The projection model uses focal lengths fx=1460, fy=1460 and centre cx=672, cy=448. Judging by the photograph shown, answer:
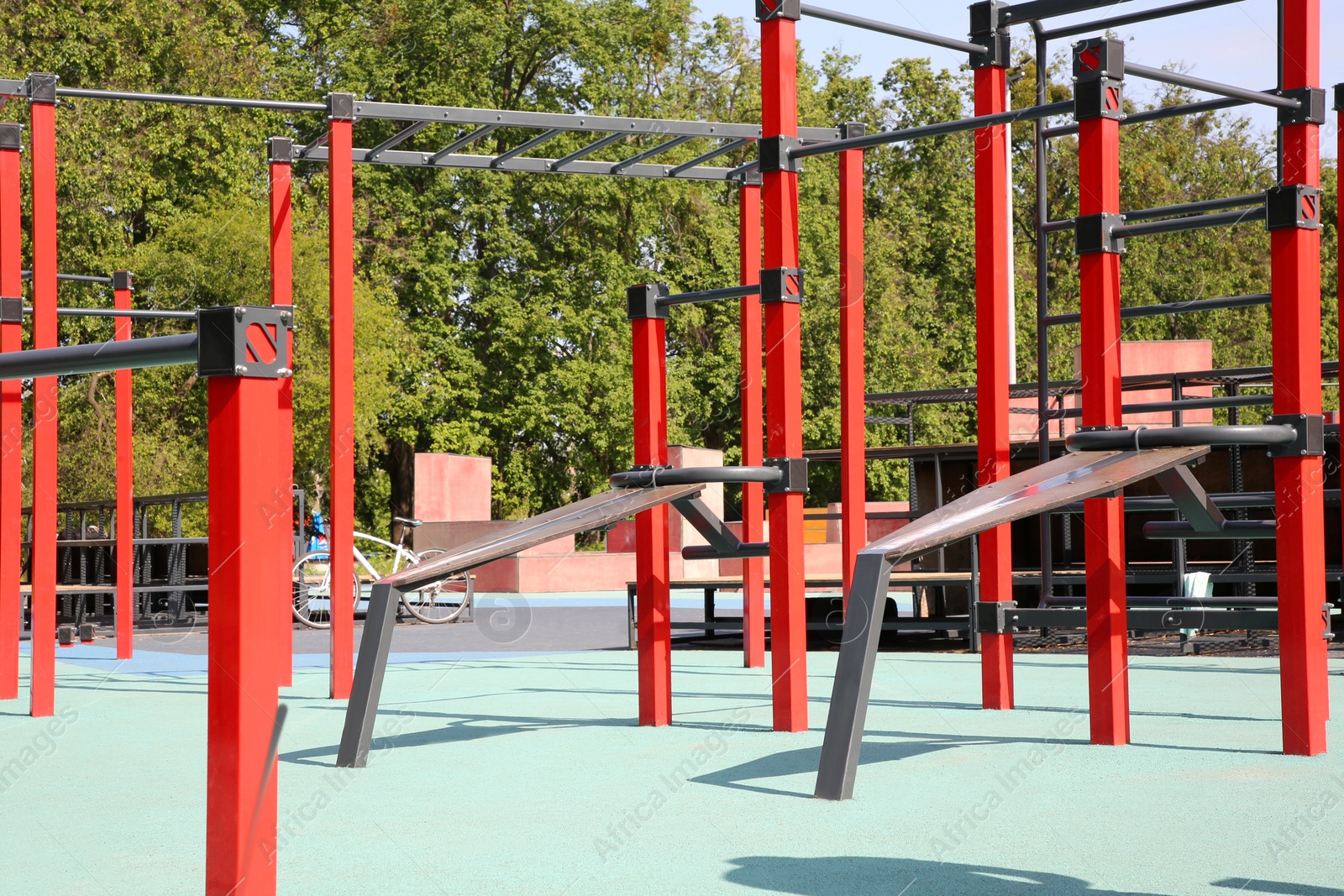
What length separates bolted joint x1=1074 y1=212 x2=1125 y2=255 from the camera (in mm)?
6637

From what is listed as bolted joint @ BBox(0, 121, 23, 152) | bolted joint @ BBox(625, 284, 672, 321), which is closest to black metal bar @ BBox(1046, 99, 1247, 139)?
bolted joint @ BBox(625, 284, 672, 321)

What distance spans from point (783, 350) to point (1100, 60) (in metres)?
1.98

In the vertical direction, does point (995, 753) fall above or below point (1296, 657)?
below

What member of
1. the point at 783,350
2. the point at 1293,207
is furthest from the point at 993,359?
the point at 1293,207

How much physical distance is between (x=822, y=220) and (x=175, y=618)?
25424 mm

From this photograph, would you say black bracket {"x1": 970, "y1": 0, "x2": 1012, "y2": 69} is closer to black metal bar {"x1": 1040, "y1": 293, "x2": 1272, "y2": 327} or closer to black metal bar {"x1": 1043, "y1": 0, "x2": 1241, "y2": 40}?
black metal bar {"x1": 1043, "y1": 0, "x2": 1241, "y2": 40}

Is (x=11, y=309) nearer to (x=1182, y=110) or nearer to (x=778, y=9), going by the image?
(x=778, y=9)

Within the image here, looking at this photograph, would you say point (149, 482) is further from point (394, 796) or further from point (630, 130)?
point (394, 796)

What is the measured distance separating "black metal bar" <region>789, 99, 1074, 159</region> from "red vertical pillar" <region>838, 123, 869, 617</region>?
3.06 feet

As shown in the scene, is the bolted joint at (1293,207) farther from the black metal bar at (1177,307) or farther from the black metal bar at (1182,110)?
the black metal bar at (1177,307)

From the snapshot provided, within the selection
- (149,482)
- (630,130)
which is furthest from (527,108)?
(630,130)

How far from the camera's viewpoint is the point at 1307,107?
6.38 m

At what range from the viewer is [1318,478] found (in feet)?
20.5

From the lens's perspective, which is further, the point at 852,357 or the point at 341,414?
the point at 341,414
